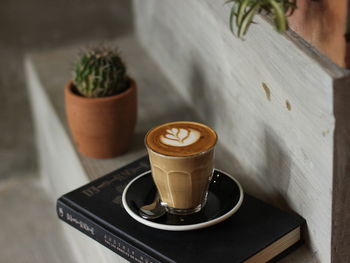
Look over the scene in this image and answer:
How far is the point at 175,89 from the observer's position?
1.38m

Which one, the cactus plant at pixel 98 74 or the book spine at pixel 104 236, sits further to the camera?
the cactus plant at pixel 98 74

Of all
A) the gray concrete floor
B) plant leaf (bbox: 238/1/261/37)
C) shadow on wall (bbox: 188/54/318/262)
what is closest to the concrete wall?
shadow on wall (bbox: 188/54/318/262)

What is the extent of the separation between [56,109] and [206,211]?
0.54 metres

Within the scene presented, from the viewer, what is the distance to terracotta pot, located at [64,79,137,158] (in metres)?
1.11

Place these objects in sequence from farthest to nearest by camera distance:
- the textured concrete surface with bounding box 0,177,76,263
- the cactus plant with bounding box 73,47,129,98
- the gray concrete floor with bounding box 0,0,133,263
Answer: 1. the gray concrete floor with bounding box 0,0,133,263
2. the textured concrete surface with bounding box 0,177,76,263
3. the cactus plant with bounding box 73,47,129,98

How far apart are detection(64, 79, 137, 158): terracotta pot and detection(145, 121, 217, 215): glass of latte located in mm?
218


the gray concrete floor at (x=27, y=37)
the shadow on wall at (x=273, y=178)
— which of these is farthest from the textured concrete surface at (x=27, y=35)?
the shadow on wall at (x=273, y=178)

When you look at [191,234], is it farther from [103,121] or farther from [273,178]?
[103,121]

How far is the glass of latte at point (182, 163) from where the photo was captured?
858 millimetres

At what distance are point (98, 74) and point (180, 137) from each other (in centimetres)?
27

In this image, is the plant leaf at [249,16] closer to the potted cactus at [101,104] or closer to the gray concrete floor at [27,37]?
the potted cactus at [101,104]

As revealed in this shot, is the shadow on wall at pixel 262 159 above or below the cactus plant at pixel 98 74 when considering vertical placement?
below

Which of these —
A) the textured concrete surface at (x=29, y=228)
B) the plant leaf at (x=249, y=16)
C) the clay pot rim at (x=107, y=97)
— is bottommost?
the textured concrete surface at (x=29, y=228)

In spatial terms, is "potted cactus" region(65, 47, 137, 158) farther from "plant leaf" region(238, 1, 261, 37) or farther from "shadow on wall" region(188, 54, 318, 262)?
"plant leaf" region(238, 1, 261, 37)
